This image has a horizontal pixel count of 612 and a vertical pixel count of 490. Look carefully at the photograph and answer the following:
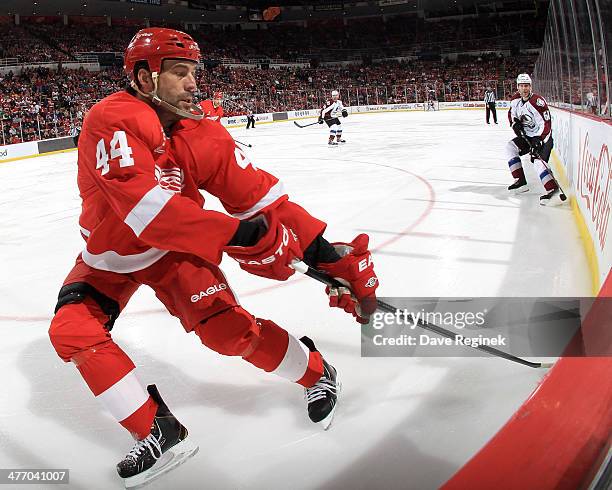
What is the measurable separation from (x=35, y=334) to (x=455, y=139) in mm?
10154

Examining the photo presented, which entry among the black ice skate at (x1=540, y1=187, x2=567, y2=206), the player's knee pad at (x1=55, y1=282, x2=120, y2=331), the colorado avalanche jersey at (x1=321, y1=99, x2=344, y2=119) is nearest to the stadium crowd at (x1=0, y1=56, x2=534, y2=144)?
Result: the colorado avalanche jersey at (x1=321, y1=99, x2=344, y2=119)

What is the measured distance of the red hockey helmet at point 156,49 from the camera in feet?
5.34

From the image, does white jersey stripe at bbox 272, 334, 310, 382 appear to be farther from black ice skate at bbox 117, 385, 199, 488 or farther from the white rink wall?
the white rink wall

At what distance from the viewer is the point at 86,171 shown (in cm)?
163

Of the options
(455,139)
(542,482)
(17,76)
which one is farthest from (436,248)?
(17,76)

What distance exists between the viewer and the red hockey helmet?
64.1 inches

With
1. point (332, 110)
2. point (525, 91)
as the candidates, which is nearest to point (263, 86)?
point (332, 110)

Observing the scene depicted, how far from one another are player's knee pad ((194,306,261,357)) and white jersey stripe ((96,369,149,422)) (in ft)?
0.85

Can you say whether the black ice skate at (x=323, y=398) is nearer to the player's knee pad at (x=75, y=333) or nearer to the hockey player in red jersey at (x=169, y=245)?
the hockey player in red jersey at (x=169, y=245)

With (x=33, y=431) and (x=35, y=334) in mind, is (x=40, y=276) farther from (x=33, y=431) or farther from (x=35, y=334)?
(x=33, y=431)

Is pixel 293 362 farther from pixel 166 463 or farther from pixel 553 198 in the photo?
pixel 553 198
